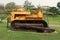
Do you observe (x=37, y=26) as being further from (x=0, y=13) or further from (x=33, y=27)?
(x=0, y=13)

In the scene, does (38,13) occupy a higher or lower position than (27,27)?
higher

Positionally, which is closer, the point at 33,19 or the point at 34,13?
the point at 33,19

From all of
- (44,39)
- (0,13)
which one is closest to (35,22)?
(44,39)

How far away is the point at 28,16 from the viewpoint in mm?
13617

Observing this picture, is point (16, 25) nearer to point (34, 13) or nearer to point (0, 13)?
point (34, 13)

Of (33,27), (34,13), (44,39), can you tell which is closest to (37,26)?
(33,27)

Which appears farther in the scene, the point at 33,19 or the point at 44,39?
the point at 33,19

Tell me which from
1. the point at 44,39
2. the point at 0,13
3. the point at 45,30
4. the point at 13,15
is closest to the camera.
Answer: the point at 44,39

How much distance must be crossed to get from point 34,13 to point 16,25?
1.73 m

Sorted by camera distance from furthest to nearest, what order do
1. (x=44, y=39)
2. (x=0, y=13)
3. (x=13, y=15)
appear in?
(x=0, y=13), (x=13, y=15), (x=44, y=39)

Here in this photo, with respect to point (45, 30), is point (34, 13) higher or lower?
higher

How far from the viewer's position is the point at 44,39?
998cm

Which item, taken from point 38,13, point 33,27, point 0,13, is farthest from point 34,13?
point 0,13

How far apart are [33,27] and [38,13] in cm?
116
